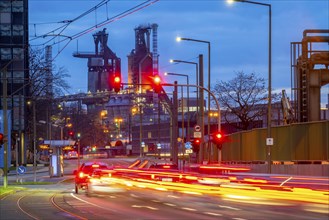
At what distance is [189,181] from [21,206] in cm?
1836

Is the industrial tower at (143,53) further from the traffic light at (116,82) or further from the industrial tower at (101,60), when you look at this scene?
the traffic light at (116,82)

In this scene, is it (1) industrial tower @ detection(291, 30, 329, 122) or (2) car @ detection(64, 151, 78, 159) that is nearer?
(1) industrial tower @ detection(291, 30, 329, 122)

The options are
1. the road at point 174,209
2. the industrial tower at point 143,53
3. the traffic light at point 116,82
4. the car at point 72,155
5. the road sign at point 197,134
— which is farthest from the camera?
the industrial tower at point 143,53

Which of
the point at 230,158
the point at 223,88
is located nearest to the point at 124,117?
the point at 223,88

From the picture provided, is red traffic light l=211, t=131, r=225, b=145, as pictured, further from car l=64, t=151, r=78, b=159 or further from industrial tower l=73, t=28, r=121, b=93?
industrial tower l=73, t=28, r=121, b=93

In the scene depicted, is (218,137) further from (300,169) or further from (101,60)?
(101,60)

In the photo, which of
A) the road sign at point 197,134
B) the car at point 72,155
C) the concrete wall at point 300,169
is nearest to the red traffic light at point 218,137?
the concrete wall at point 300,169

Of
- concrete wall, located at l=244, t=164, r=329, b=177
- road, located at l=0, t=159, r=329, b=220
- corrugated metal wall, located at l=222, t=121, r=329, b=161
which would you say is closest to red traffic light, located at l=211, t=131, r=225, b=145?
concrete wall, located at l=244, t=164, r=329, b=177

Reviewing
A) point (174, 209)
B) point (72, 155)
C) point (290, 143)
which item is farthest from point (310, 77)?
point (72, 155)

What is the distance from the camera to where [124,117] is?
19438 centimetres

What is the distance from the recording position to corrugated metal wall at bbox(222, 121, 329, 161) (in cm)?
3575

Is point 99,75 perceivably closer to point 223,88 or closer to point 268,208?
point 223,88

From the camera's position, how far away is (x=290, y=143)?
3966cm

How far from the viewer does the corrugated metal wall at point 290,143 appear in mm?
35750
